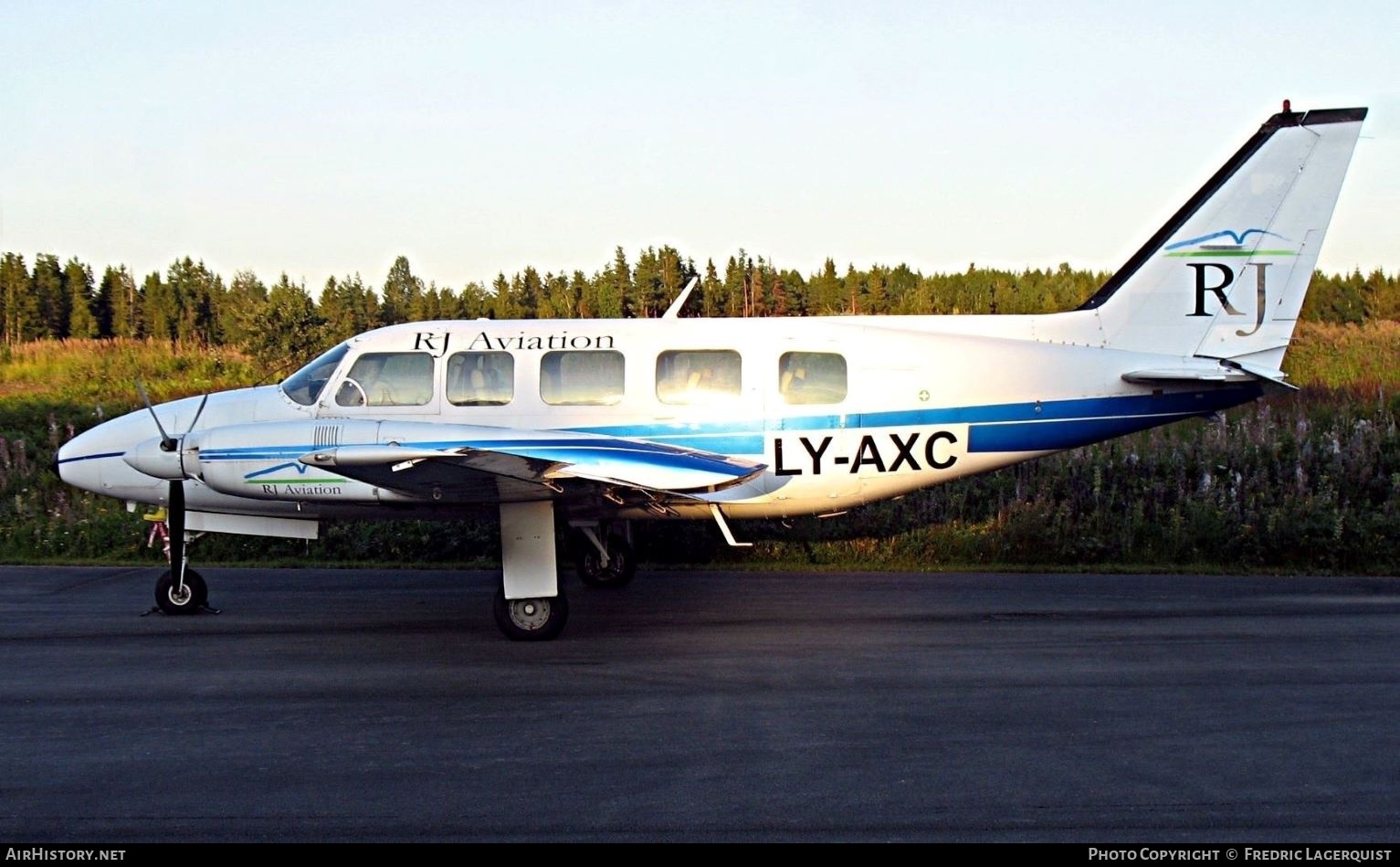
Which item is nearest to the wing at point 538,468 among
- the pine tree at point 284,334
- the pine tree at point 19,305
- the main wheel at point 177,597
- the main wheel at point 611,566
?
the main wheel at point 611,566

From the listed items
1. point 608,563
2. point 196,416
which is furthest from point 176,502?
point 608,563

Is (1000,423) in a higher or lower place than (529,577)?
higher

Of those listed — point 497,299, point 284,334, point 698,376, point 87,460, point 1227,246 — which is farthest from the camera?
point 497,299

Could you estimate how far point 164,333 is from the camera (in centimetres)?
5094

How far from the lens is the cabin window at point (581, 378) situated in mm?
11758

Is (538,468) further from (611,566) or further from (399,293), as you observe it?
(399,293)

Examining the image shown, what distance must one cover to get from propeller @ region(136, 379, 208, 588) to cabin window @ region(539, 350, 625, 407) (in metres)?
3.22

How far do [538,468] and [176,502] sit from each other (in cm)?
377

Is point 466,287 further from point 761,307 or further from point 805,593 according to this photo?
point 805,593

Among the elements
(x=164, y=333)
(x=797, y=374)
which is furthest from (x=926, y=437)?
(x=164, y=333)

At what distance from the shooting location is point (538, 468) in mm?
9969

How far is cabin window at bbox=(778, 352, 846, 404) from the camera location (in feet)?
38.0

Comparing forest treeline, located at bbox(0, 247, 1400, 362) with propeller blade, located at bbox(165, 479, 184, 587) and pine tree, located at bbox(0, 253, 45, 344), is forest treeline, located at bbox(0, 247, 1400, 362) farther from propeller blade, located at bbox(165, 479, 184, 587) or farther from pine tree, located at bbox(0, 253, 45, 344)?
propeller blade, located at bbox(165, 479, 184, 587)
